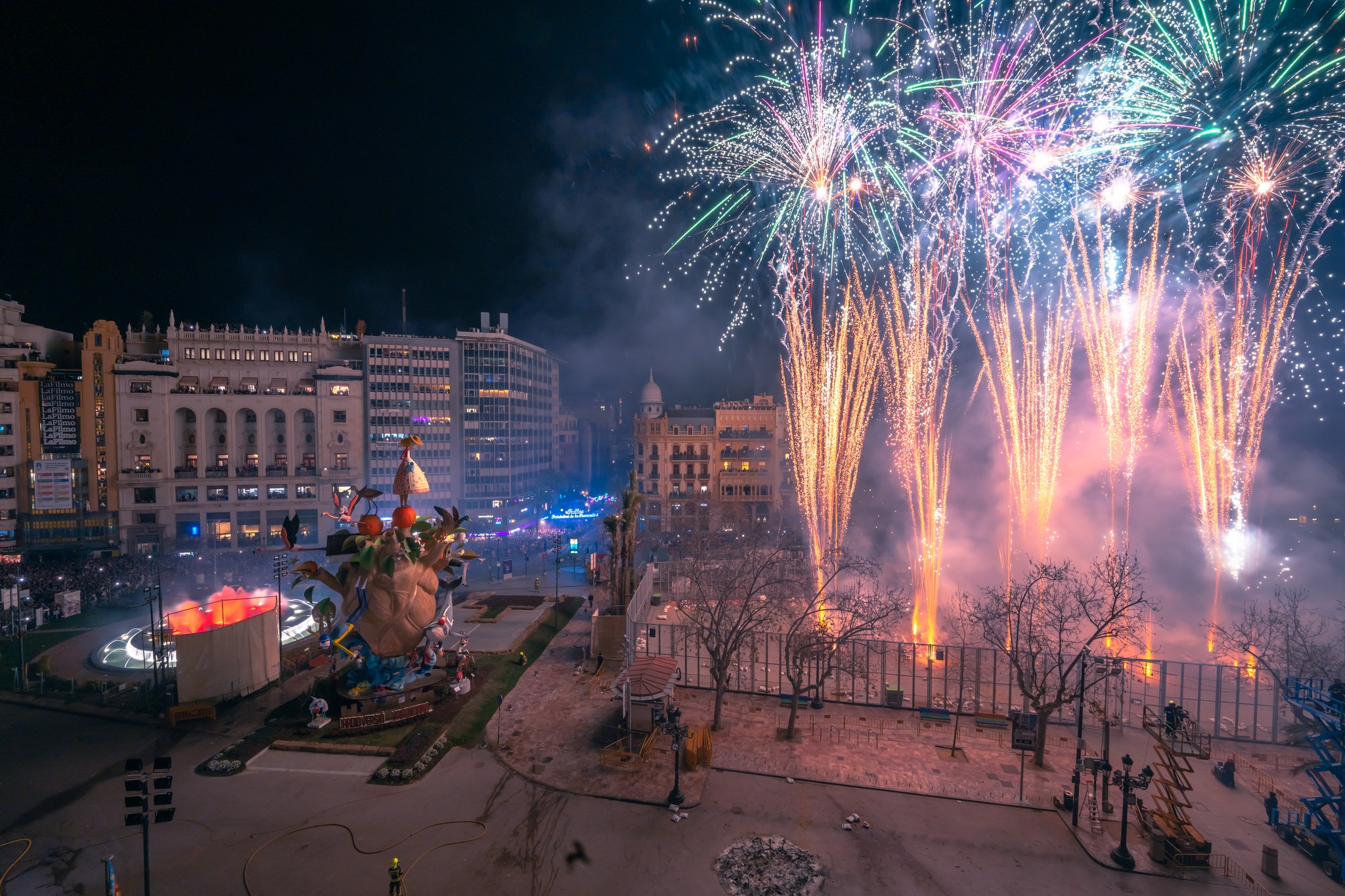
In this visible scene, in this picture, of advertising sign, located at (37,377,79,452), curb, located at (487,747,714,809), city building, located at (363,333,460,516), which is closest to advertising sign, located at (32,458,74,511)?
advertising sign, located at (37,377,79,452)

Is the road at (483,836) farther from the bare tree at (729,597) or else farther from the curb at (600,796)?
the bare tree at (729,597)

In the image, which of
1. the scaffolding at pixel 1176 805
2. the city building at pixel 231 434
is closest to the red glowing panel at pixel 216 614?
the city building at pixel 231 434

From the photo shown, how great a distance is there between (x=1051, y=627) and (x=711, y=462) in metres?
42.5

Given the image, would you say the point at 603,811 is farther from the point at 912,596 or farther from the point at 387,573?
the point at 912,596

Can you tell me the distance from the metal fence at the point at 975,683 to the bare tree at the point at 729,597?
126 centimetres

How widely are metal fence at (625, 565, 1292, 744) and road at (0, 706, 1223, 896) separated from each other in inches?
290

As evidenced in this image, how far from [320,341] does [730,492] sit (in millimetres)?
51715

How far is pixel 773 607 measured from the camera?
30.8 meters

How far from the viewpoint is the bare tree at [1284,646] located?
23.9 metres

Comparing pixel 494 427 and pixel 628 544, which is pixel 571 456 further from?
pixel 628 544

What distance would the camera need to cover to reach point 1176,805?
682 inches

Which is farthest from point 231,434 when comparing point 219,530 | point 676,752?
point 676,752

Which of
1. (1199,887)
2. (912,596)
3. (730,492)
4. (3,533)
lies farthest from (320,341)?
(1199,887)

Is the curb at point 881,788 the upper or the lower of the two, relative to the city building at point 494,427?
lower
